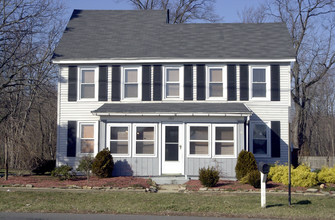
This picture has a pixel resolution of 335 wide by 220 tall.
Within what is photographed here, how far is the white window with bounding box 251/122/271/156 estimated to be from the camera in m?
21.1

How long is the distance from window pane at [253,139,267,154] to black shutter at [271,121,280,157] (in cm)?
39

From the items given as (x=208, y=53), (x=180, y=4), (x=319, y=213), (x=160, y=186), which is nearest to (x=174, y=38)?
(x=208, y=53)

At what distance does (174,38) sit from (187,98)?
3.89 meters

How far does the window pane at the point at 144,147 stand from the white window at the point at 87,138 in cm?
242

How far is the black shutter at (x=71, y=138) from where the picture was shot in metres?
21.2

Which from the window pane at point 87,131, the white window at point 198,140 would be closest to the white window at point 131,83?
the window pane at point 87,131

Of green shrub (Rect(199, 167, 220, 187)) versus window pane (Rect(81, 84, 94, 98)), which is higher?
window pane (Rect(81, 84, 94, 98))

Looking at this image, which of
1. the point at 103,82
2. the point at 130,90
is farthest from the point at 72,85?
the point at 130,90

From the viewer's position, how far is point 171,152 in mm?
19953

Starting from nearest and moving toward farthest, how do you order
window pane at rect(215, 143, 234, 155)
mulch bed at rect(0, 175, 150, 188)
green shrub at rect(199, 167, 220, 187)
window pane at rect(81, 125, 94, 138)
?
1. green shrub at rect(199, 167, 220, 187)
2. mulch bed at rect(0, 175, 150, 188)
3. window pane at rect(215, 143, 234, 155)
4. window pane at rect(81, 125, 94, 138)

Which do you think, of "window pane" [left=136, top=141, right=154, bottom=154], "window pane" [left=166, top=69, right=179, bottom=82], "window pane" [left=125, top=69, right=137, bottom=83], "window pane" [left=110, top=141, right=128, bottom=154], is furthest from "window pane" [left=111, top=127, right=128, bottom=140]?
"window pane" [left=166, top=69, right=179, bottom=82]

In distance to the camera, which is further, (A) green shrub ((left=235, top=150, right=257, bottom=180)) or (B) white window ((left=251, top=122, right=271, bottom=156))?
(B) white window ((left=251, top=122, right=271, bottom=156))

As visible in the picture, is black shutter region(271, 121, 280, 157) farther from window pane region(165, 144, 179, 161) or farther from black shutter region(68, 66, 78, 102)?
black shutter region(68, 66, 78, 102)

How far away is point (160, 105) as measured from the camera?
818 inches
